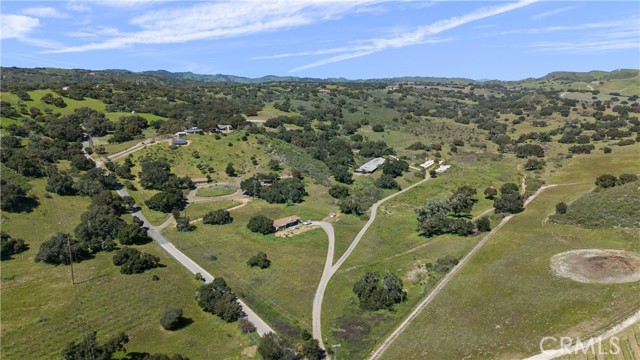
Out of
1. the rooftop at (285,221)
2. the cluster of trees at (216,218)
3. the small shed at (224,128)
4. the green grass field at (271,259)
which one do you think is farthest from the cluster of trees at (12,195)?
the small shed at (224,128)

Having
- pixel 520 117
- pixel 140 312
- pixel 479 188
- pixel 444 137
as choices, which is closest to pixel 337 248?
pixel 140 312

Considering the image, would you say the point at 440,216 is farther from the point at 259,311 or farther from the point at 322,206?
the point at 259,311

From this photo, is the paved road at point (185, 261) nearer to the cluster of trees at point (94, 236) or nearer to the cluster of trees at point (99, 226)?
the cluster of trees at point (94, 236)

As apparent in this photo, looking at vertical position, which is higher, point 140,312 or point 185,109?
point 185,109

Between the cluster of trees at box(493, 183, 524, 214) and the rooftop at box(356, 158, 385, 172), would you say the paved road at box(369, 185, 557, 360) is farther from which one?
the rooftop at box(356, 158, 385, 172)

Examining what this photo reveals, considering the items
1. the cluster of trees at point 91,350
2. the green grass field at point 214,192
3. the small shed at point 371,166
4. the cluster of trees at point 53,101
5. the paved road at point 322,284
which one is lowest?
the paved road at point 322,284
